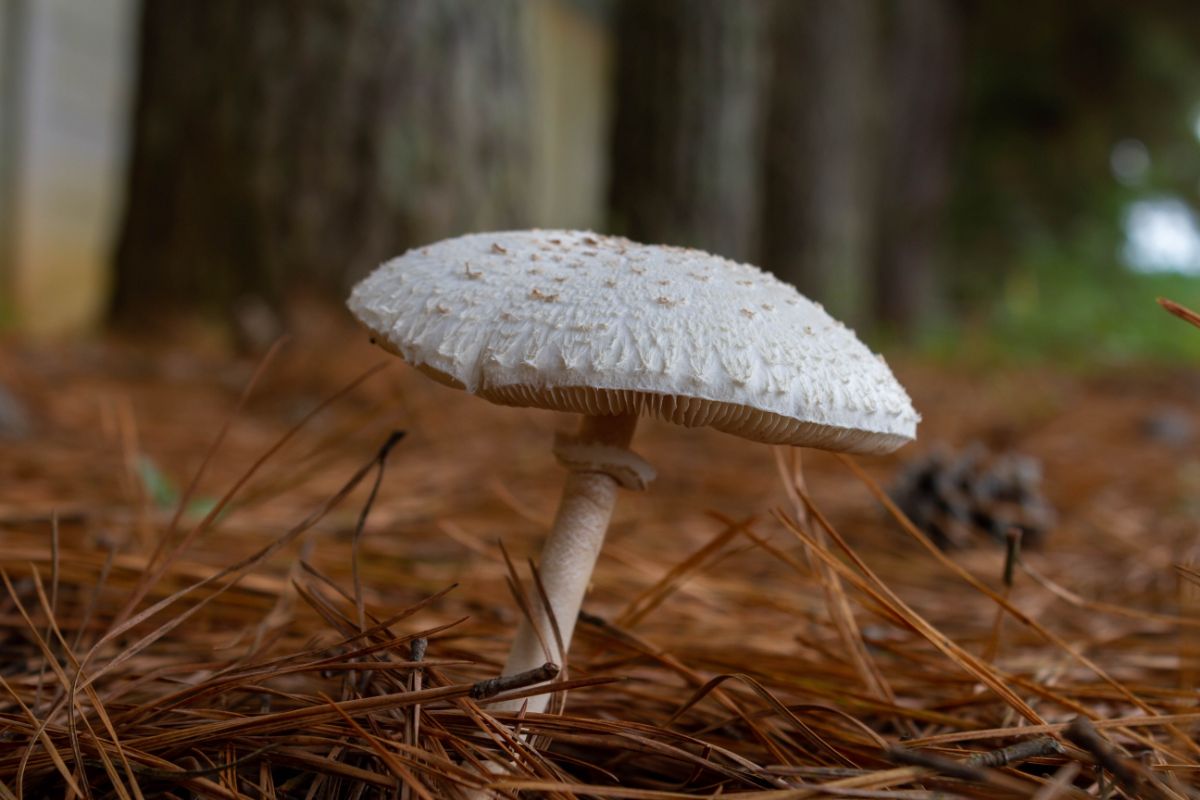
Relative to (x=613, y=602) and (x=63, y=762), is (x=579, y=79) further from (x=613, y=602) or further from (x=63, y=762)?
(x=63, y=762)

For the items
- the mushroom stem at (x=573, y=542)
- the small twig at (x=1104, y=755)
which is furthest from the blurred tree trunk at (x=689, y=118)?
the small twig at (x=1104, y=755)

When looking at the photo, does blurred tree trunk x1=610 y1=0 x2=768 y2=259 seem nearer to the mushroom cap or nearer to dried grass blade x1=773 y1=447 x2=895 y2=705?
dried grass blade x1=773 y1=447 x2=895 y2=705

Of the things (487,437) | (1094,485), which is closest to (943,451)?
(1094,485)

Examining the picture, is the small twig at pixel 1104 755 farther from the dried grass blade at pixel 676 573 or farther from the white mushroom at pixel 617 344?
the dried grass blade at pixel 676 573

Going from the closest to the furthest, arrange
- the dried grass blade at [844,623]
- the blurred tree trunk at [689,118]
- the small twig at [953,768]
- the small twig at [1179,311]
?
the small twig at [953,768] → the small twig at [1179,311] → the dried grass blade at [844,623] → the blurred tree trunk at [689,118]

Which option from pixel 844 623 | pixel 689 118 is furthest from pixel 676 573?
pixel 689 118

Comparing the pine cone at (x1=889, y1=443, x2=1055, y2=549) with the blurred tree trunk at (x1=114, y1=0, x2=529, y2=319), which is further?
the blurred tree trunk at (x1=114, y1=0, x2=529, y2=319)

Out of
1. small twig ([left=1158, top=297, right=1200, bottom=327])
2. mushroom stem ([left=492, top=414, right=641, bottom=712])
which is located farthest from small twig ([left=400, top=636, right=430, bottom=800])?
small twig ([left=1158, top=297, right=1200, bottom=327])

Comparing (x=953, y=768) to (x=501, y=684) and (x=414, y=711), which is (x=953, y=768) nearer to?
(x=501, y=684)
